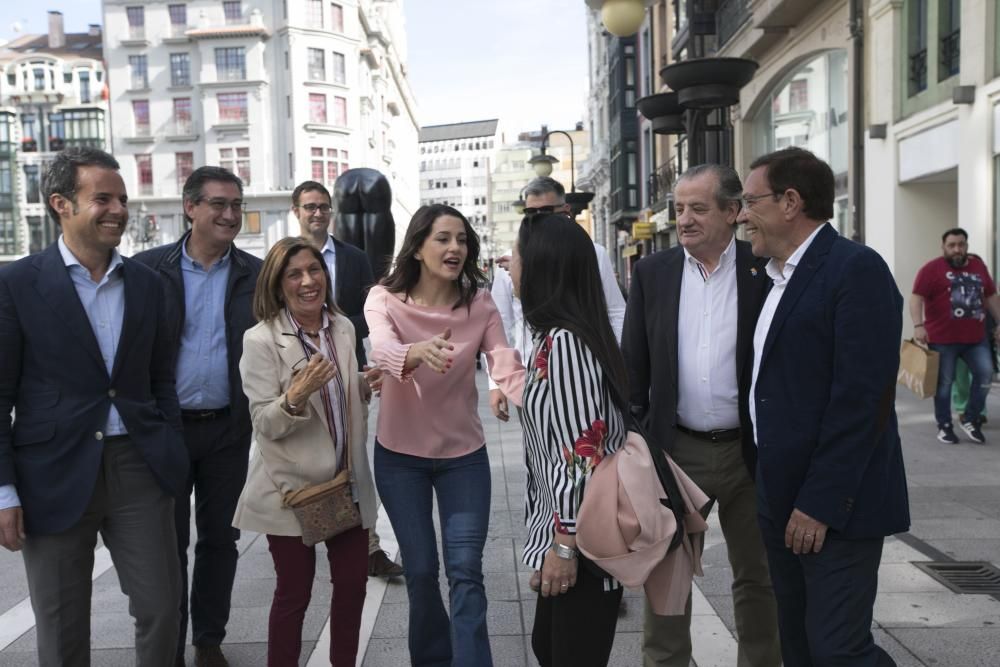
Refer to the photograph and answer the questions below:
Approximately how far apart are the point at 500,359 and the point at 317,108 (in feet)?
200

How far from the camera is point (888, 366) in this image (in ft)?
9.05

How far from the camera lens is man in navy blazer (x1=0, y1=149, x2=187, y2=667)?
10.1 ft

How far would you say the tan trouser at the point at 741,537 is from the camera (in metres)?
3.61

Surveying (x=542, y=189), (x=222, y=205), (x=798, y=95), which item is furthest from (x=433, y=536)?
(x=798, y=95)

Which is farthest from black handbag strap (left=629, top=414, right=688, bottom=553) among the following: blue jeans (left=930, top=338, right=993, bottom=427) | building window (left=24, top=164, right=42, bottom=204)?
building window (left=24, top=164, right=42, bottom=204)

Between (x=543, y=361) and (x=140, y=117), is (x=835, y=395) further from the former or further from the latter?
(x=140, y=117)

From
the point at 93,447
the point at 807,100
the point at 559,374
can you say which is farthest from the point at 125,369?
the point at 807,100

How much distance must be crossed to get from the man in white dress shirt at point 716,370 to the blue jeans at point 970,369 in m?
6.16

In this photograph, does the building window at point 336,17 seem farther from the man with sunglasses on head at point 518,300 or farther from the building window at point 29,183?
the man with sunglasses on head at point 518,300

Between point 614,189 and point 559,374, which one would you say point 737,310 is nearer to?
point 559,374

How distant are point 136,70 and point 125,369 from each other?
65275 mm

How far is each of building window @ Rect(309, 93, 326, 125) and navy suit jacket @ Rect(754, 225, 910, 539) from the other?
61.0 m

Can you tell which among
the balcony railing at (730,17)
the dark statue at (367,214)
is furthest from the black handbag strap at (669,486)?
the balcony railing at (730,17)

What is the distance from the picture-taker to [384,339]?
11.5ft
